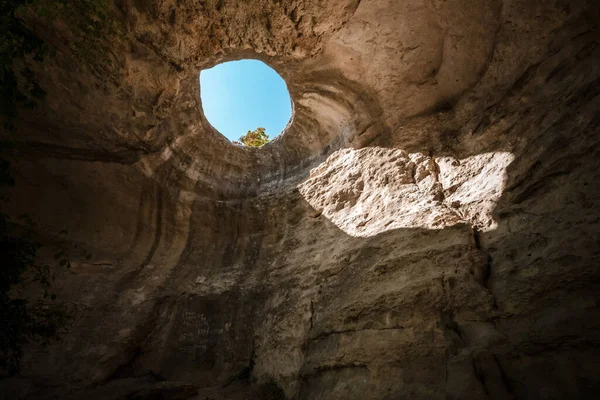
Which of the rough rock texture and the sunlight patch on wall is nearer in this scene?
the rough rock texture

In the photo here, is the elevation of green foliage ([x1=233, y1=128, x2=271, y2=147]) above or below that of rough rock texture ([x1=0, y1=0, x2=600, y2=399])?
above

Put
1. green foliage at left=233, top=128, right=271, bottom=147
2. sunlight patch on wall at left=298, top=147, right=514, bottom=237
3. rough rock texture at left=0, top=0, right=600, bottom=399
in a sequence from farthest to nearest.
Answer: green foliage at left=233, top=128, right=271, bottom=147
sunlight patch on wall at left=298, top=147, right=514, bottom=237
rough rock texture at left=0, top=0, right=600, bottom=399

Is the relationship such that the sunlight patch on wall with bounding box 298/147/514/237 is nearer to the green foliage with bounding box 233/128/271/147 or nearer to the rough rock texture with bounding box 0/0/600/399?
the rough rock texture with bounding box 0/0/600/399

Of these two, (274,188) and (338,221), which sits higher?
(274,188)

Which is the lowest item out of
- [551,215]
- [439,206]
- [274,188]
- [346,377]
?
[346,377]

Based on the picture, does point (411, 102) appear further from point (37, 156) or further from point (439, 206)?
point (37, 156)

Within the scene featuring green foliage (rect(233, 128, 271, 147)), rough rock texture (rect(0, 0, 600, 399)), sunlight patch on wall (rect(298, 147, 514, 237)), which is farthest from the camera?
green foliage (rect(233, 128, 271, 147))

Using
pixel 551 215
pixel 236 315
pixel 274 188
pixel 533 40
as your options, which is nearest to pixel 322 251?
pixel 236 315

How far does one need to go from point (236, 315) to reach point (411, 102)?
5.00 m

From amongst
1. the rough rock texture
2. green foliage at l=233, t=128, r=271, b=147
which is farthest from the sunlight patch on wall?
green foliage at l=233, t=128, r=271, b=147

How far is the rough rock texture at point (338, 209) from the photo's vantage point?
10.9ft

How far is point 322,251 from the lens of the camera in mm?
5719

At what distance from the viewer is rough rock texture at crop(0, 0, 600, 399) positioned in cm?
331

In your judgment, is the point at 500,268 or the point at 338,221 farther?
the point at 338,221
